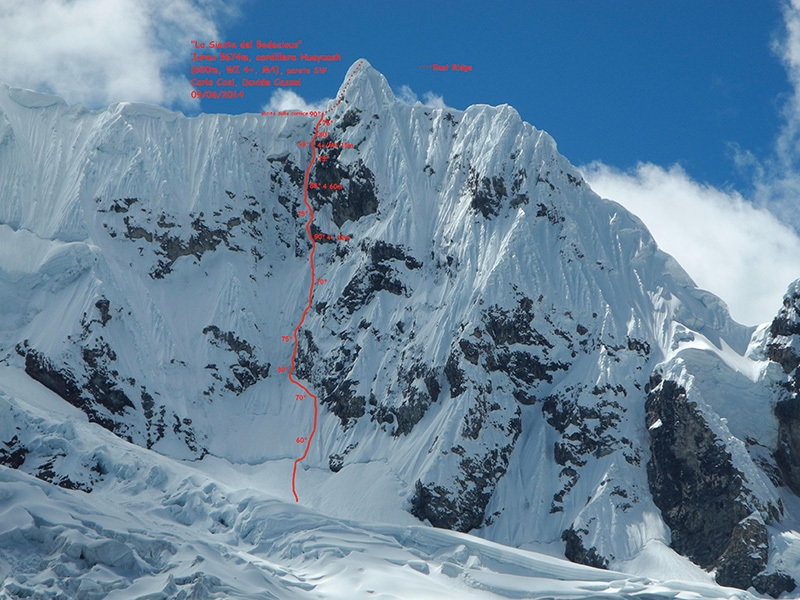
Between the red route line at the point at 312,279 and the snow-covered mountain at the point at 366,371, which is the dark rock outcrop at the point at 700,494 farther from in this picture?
the red route line at the point at 312,279

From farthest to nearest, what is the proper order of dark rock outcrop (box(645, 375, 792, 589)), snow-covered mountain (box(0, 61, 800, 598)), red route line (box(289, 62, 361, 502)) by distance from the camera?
red route line (box(289, 62, 361, 502)) → dark rock outcrop (box(645, 375, 792, 589)) → snow-covered mountain (box(0, 61, 800, 598))

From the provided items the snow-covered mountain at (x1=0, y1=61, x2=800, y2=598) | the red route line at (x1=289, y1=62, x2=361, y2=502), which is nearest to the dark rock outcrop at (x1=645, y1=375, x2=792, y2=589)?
the snow-covered mountain at (x1=0, y1=61, x2=800, y2=598)

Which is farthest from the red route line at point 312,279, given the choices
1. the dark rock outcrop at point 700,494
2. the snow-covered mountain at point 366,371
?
the dark rock outcrop at point 700,494

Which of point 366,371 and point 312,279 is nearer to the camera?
point 366,371

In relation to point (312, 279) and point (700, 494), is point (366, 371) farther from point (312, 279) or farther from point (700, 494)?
point (700, 494)

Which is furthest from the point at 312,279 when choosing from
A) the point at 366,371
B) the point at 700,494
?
the point at 700,494

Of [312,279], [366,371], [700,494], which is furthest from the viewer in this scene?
[312,279]

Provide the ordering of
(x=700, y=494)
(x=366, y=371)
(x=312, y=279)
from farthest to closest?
(x=312, y=279) → (x=366, y=371) → (x=700, y=494)

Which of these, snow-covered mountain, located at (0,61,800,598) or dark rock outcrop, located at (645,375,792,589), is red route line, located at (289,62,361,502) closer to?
snow-covered mountain, located at (0,61,800,598)

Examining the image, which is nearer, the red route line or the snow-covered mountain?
the snow-covered mountain
